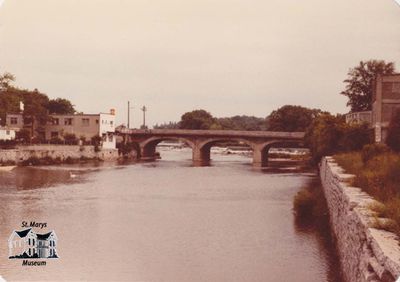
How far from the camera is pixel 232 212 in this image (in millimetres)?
18922

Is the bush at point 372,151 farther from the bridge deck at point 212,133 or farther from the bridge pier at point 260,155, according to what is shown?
the bridge pier at point 260,155

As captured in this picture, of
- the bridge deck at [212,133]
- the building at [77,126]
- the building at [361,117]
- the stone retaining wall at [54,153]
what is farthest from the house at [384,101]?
the building at [77,126]

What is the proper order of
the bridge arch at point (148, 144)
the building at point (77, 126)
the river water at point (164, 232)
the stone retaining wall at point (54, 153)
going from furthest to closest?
the bridge arch at point (148, 144) < the building at point (77, 126) < the stone retaining wall at point (54, 153) < the river water at point (164, 232)

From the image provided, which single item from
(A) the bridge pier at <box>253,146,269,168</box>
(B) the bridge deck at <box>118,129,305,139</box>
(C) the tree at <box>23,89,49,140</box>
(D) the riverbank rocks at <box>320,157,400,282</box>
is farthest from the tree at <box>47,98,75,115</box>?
(D) the riverbank rocks at <box>320,157,400,282</box>

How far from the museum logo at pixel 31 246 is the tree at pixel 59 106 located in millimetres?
23717

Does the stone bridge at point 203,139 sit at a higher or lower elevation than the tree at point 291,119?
lower

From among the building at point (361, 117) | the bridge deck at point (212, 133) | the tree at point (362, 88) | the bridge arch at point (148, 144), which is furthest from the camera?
the bridge arch at point (148, 144)

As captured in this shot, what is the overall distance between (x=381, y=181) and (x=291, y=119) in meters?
22.0

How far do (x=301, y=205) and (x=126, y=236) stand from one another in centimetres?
577

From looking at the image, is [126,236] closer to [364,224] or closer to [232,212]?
[232,212]

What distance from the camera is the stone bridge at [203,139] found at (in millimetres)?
44312

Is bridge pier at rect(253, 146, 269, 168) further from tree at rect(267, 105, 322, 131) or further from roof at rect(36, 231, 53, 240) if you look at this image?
roof at rect(36, 231, 53, 240)

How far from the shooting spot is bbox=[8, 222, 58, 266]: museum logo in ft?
31.8

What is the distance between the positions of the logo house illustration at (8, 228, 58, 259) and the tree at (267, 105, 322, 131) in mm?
16451
